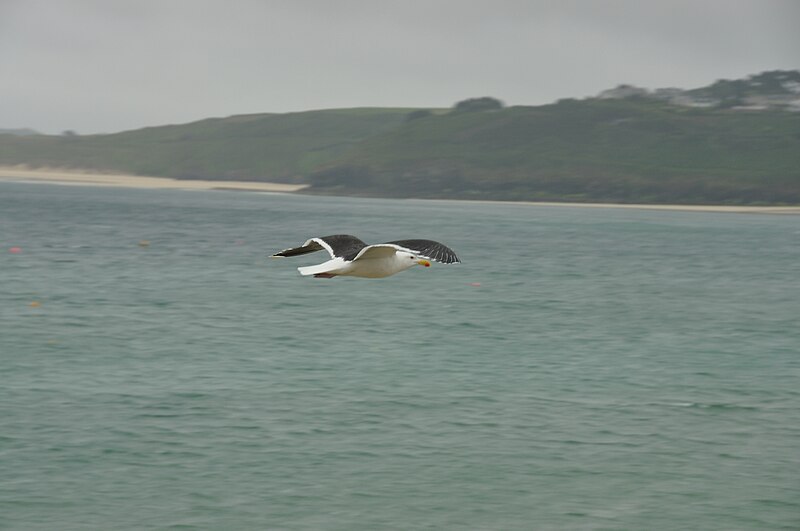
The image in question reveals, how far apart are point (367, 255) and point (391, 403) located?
880 centimetres

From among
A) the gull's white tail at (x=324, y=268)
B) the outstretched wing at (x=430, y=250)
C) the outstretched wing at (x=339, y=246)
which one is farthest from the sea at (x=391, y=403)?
the outstretched wing at (x=430, y=250)

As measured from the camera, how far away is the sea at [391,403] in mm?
20766

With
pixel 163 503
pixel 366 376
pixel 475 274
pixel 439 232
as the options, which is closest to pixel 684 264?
pixel 475 274

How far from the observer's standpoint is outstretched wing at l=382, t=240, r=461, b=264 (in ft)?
60.3

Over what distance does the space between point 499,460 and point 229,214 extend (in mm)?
121166

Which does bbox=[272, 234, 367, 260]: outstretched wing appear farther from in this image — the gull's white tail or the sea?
the sea

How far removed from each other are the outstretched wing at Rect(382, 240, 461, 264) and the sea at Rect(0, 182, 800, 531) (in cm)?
453

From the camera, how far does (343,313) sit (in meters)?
46.4

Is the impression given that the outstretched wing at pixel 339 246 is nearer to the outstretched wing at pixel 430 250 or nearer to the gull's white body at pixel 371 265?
the gull's white body at pixel 371 265

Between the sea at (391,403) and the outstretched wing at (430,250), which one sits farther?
the sea at (391,403)

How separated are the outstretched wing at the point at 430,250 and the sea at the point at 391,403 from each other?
14.9 feet

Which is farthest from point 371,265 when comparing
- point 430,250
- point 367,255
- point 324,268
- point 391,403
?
point 391,403

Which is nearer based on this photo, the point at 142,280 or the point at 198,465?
the point at 198,465

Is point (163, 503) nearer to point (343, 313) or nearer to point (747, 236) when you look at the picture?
point (343, 313)
